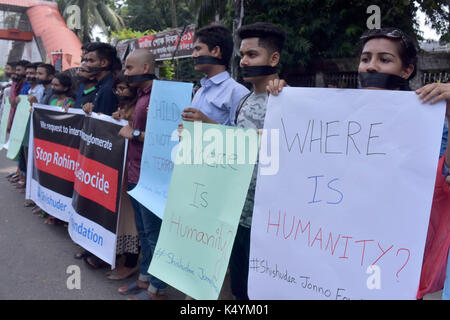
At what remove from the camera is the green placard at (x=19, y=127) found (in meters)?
5.97

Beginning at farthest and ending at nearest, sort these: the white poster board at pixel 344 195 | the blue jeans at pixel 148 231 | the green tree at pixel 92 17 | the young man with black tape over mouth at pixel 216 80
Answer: the green tree at pixel 92 17 → the blue jeans at pixel 148 231 → the young man with black tape over mouth at pixel 216 80 → the white poster board at pixel 344 195

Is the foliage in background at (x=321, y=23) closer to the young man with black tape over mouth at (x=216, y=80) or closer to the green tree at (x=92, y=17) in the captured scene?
the young man with black tape over mouth at (x=216, y=80)

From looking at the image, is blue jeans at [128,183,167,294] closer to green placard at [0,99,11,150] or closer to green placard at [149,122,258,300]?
green placard at [149,122,258,300]

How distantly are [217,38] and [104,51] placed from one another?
1753 mm

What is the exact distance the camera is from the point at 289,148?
77.3 inches

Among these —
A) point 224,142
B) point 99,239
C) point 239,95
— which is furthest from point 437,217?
point 99,239

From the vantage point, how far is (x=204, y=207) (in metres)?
2.28

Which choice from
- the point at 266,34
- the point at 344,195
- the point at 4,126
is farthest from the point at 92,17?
the point at 344,195

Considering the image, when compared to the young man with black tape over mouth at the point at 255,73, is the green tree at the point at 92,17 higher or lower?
higher

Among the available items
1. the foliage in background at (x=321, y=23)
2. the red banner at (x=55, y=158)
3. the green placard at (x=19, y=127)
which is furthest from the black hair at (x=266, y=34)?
the foliage in background at (x=321, y=23)

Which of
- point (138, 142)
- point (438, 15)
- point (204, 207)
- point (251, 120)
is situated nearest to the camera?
point (204, 207)

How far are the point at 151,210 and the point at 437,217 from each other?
185 cm

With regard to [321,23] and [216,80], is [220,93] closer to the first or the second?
[216,80]

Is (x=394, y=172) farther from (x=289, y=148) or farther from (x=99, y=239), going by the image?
(x=99, y=239)
